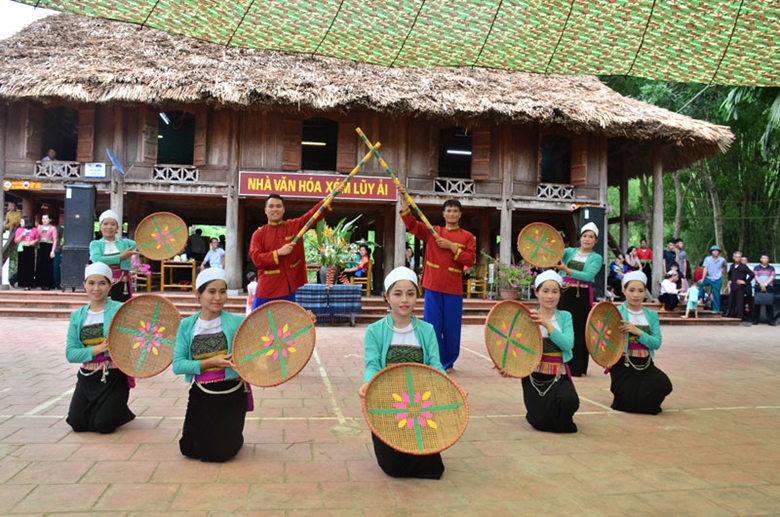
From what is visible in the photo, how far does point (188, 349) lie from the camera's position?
10.2 feet

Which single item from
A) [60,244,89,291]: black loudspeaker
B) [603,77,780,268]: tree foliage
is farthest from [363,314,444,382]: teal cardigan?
[603,77,780,268]: tree foliage

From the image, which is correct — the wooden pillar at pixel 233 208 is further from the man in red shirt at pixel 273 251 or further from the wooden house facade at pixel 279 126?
the man in red shirt at pixel 273 251

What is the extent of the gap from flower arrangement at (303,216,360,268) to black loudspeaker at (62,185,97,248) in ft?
15.7

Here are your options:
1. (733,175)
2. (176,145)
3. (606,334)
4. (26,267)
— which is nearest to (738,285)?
(733,175)

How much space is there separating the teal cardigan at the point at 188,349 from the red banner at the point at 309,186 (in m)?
10.3

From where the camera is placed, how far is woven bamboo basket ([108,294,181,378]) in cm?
333

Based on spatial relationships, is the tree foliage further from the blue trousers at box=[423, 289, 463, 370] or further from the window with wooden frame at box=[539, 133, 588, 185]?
the blue trousers at box=[423, 289, 463, 370]

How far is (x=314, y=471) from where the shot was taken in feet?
9.39

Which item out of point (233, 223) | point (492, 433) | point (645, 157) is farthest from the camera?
point (645, 157)

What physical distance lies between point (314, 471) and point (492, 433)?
136cm

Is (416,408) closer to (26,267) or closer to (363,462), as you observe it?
(363,462)

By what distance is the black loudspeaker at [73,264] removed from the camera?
11.3 metres

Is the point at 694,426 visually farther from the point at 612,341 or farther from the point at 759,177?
the point at 759,177

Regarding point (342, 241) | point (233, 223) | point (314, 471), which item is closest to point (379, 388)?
point (314, 471)
